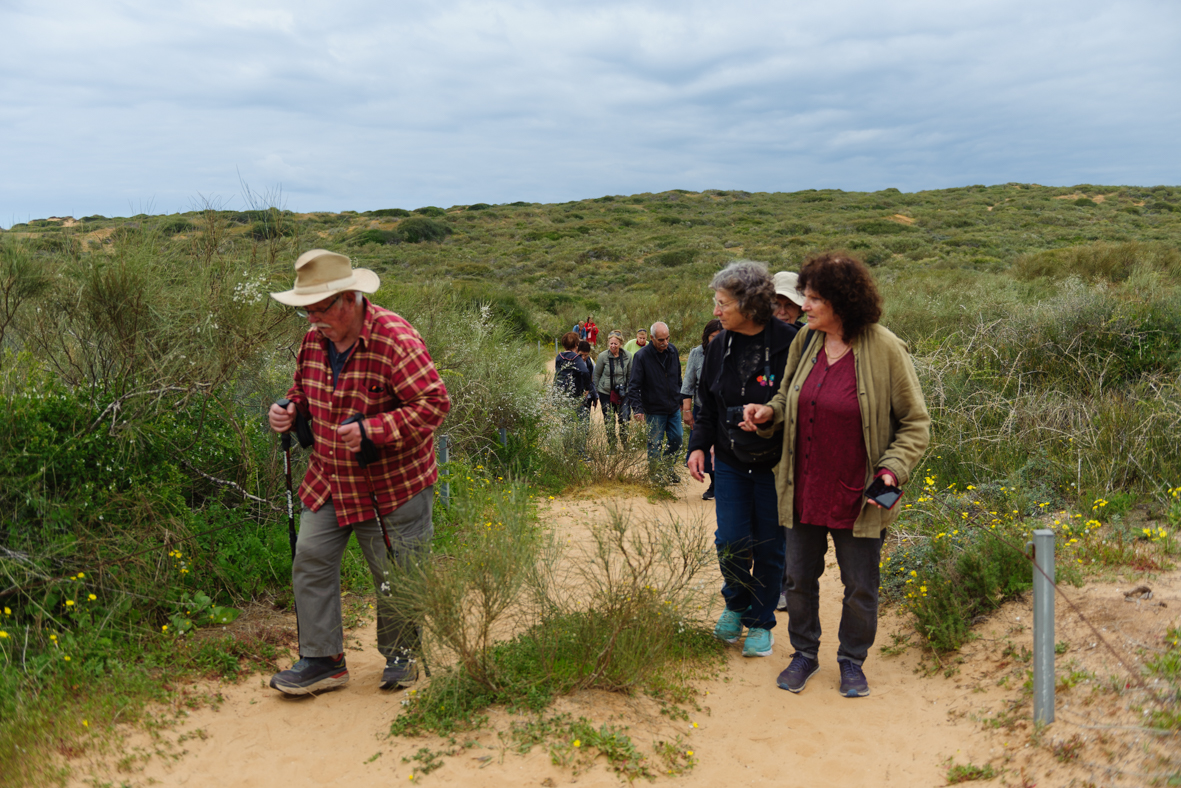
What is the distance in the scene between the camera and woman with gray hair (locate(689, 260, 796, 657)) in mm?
4246

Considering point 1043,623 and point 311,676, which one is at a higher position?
point 1043,623

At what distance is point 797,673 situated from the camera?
4188 mm

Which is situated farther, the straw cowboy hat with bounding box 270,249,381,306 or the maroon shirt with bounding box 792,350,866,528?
the maroon shirt with bounding box 792,350,866,528

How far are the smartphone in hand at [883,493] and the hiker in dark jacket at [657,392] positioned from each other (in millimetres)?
5019

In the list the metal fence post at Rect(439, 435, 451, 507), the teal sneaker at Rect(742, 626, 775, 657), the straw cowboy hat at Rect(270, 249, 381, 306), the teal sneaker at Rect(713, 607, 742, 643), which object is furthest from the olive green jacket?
the metal fence post at Rect(439, 435, 451, 507)

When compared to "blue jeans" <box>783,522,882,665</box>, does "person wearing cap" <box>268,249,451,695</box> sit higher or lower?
higher

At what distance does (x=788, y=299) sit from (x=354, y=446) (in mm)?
2369

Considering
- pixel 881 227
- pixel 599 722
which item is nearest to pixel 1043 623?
pixel 599 722

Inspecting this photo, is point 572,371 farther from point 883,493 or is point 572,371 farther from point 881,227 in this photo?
point 881,227

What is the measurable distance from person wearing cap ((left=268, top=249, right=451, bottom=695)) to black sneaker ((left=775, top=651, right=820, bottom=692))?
1.88 meters

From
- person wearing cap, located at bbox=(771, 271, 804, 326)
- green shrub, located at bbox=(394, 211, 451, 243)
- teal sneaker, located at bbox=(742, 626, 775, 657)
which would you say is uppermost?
green shrub, located at bbox=(394, 211, 451, 243)

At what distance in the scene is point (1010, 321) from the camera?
9.53 metres

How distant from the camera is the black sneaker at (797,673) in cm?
416

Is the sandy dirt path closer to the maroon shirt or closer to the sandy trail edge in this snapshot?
the sandy trail edge
